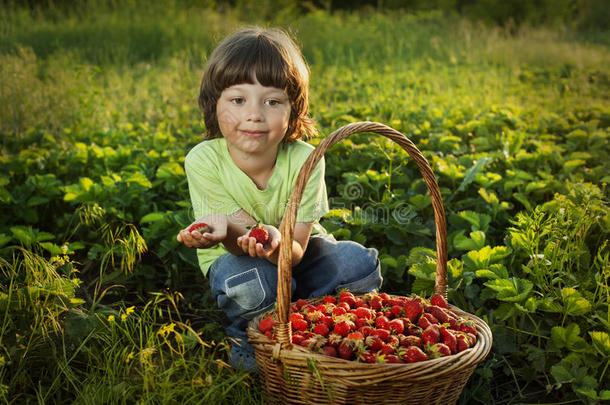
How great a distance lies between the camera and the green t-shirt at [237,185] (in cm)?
A: 227

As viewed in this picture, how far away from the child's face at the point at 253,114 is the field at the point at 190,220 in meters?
0.61

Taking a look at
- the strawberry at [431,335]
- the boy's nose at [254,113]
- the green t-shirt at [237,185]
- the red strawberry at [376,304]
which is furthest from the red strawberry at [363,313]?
the boy's nose at [254,113]

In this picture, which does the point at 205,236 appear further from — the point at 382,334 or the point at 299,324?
the point at 382,334

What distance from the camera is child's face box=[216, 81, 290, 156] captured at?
81.8 inches

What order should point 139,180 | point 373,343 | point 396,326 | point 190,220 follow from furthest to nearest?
point 139,180
point 190,220
point 396,326
point 373,343

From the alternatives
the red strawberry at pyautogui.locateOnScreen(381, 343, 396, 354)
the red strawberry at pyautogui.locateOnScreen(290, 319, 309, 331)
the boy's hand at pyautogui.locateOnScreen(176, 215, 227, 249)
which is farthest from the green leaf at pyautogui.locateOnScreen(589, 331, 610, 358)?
the boy's hand at pyautogui.locateOnScreen(176, 215, 227, 249)

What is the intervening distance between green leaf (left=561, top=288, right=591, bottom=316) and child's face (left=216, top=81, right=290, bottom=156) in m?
1.18

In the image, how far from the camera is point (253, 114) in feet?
6.76

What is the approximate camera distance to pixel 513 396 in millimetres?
2107

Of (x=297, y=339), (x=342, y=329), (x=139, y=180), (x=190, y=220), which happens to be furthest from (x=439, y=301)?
(x=139, y=180)

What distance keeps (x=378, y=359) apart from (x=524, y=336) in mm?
935

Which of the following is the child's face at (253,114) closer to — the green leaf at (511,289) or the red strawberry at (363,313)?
the red strawberry at (363,313)

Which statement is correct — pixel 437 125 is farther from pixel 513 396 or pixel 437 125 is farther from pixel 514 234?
pixel 513 396

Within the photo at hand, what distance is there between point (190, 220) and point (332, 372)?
138 centimetres
